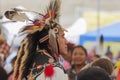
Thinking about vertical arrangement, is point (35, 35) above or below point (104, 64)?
above

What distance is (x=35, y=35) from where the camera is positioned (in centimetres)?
395

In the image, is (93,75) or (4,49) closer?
(93,75)

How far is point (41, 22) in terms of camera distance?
4.00 m

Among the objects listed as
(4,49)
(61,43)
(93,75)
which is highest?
(61,43)

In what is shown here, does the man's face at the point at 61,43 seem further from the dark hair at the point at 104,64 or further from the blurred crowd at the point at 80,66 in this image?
the dark hair at the point at 104,64

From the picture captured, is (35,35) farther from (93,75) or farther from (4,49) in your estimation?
(4,49)

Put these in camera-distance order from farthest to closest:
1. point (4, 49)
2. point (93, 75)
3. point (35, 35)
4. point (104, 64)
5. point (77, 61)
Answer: point (4, 49) → point (77, 61) → point (104, 64) → point (93, 75) → point (35, 35)

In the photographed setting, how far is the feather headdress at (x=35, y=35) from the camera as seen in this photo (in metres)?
3.86

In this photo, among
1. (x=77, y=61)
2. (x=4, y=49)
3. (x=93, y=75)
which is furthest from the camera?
(x=4, y=49)

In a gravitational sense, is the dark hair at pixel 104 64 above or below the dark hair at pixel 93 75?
below

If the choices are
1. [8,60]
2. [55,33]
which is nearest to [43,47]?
[55,33]

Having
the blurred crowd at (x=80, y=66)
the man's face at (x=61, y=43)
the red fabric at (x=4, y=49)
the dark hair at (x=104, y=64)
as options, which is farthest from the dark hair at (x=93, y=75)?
the red fabric at (x=4, y=49)

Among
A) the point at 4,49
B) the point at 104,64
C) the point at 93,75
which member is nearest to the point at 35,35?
the point at 93,75

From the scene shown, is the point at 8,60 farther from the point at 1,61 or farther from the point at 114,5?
the point at 114,5
